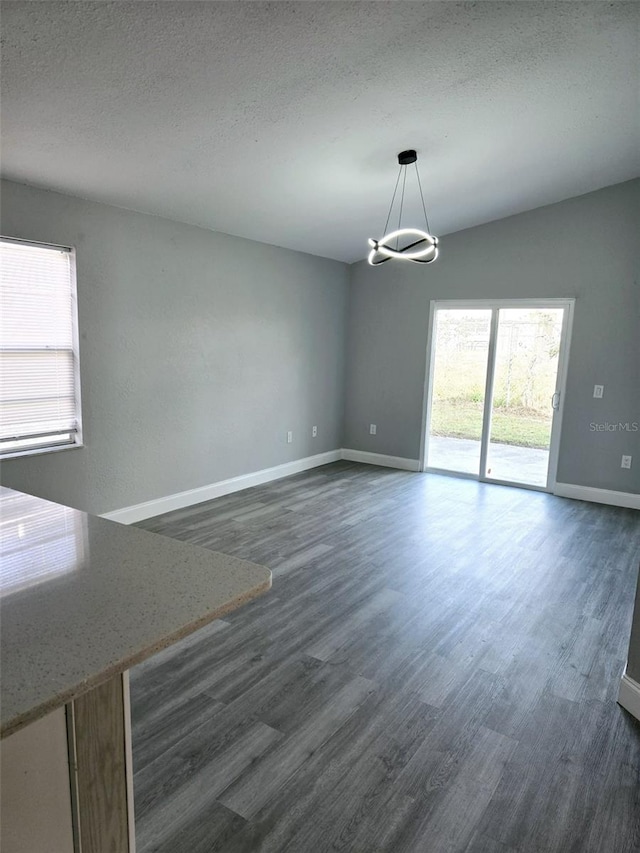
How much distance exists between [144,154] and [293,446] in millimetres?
3513

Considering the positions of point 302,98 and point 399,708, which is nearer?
point 399,708

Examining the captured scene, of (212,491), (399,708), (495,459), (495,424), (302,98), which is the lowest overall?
(399,708)

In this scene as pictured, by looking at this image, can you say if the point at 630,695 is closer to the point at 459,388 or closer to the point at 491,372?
the point at 491,372

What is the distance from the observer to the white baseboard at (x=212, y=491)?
13.8ft

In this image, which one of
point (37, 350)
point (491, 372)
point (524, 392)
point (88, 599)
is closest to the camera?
point (88, 599)

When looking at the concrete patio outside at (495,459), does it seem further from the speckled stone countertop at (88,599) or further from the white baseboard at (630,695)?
the speckled stone countertop at (88,599)

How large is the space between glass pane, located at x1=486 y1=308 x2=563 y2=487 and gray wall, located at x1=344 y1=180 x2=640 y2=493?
0.20 m

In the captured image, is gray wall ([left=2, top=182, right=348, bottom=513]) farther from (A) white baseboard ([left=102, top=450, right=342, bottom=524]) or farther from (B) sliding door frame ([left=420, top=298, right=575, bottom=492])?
(B) sliding door frame ([left=420, top=298, right=575, bottom=492])

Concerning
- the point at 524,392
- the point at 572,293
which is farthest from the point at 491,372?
the point at 572,293

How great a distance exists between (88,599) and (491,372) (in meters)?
5.22

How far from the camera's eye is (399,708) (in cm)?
216

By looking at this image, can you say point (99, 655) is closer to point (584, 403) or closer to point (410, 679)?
point (410, 679)

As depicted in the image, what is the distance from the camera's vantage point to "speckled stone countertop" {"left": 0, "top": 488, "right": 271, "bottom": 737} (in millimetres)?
829

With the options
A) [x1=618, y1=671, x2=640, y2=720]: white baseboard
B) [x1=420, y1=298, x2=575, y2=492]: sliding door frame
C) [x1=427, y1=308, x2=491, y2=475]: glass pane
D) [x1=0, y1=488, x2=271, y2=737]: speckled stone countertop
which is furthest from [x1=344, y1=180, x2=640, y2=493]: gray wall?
[x1=0, y1=488, x2=271, y2=737]: speckled stone countertop
